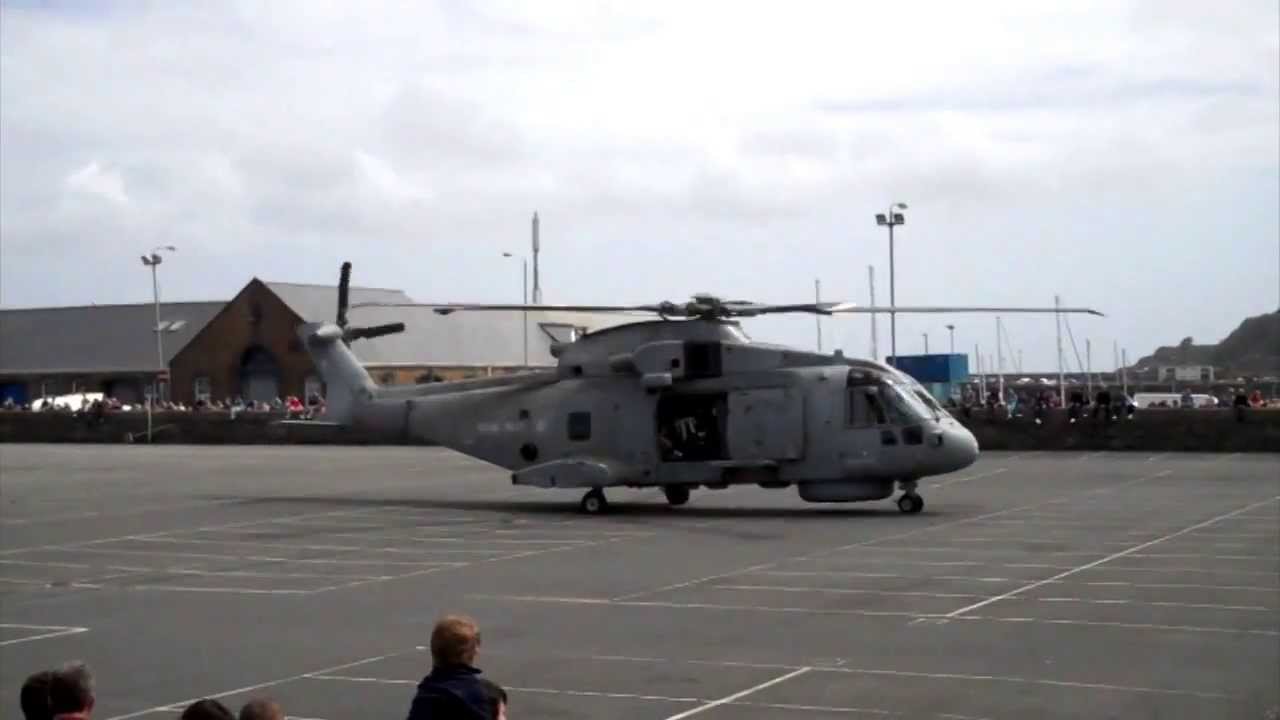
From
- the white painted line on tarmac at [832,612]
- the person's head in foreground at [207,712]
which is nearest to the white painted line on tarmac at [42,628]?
the white painted line on tarmac at [832,612]

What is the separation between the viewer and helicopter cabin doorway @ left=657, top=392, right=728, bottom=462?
28.0 metres

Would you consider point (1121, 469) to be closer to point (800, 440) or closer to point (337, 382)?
point (800, 440)

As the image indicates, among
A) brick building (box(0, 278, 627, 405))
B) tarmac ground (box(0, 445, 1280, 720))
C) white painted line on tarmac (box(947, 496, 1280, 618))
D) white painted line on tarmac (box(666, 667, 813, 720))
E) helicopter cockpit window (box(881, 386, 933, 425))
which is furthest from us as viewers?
brick building (box(0, 278, 627, 405))

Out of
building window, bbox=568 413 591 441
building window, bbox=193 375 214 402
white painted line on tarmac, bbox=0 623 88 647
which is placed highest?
building window, bbox=193 375 214 402

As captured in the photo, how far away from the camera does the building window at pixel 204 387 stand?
291 feet

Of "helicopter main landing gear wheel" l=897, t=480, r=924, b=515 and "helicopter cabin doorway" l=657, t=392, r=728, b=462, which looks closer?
"helicopter main landing gear wheel" l=897, t=480, r=924, b=515

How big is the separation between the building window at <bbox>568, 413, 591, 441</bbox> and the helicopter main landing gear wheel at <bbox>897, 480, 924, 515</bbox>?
5.77 meters

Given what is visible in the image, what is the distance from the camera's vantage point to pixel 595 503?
2902cm

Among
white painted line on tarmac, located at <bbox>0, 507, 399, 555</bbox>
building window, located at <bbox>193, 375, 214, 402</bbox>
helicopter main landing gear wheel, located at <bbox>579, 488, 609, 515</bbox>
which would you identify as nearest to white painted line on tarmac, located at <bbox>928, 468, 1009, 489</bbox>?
helicopter main landing gear wheel, located at <bbox>579, 488, 609, 515</bbox>

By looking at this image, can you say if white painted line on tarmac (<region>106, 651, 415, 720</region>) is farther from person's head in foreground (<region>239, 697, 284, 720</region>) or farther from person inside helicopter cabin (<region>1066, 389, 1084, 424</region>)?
person inside helicopter cabin (<region>1066, 389, 1084, 424</region>)

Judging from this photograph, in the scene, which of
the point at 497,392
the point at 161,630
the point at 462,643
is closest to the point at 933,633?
the point at 161,630

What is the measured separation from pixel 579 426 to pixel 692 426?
2.26 metres

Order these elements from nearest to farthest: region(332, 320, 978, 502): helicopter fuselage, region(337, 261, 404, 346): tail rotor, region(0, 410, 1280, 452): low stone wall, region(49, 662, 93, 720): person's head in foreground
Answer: region(49, 662, 93, 720): person's head in foreground
region(332, 320, 978, 502): helicopter fuselage
region(337, 261, 404, 346): tail rotor
region(0, 410, 1280, 452): low stone wall

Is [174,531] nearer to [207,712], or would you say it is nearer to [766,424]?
[766,424]
